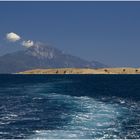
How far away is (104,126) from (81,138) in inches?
356

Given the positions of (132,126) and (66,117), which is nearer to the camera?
(132,126)

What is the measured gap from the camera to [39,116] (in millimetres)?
70000

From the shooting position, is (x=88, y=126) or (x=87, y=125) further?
(x=87, y=125)

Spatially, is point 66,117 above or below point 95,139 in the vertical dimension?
above

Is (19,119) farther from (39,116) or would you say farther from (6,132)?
(6,132)

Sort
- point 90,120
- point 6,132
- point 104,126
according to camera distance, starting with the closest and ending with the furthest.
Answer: point 6,132 → point 104,126 → point 90,120

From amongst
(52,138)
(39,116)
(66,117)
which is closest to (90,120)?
(66,117)

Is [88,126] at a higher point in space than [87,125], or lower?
lower

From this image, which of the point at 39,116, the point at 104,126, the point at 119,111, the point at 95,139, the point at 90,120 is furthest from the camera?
the point at 119,111

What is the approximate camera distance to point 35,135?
52.2 m

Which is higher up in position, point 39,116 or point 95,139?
point 39,116

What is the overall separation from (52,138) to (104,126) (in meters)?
10.9

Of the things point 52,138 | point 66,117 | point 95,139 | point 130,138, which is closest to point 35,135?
point 52,138

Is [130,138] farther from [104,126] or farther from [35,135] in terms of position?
[35,135]
